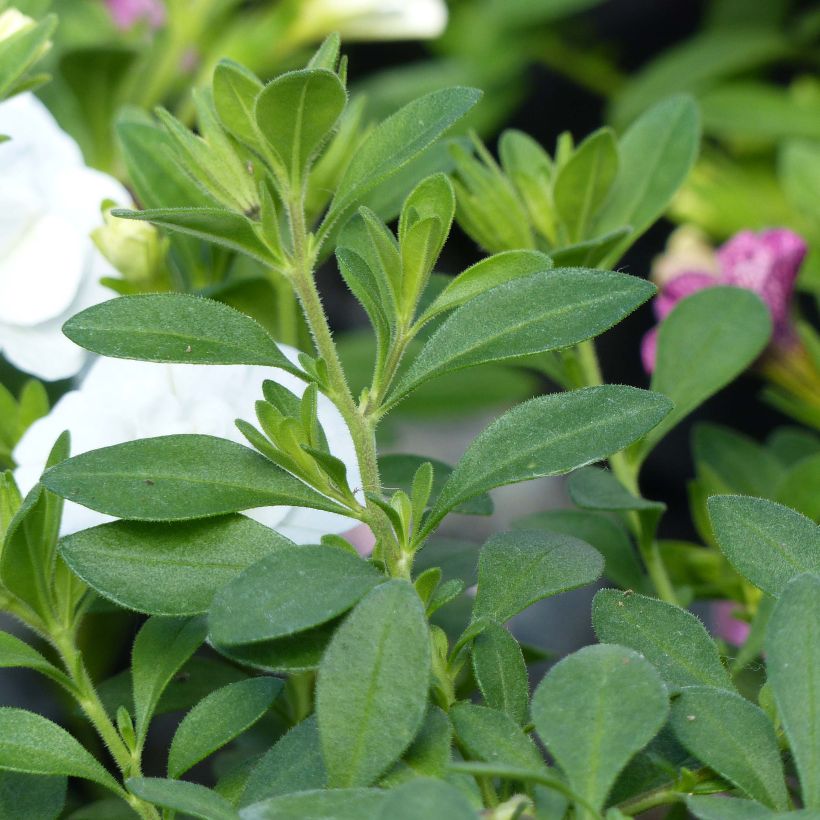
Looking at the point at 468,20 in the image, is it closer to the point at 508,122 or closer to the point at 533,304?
the point at 508,122

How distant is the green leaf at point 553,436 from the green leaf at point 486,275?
0.04 meters

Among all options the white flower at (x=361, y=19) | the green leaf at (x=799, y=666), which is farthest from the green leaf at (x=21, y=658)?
the white flower at (x=361, y=19)

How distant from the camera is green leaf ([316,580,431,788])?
11.5 inches

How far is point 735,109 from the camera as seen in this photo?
1.08 metres

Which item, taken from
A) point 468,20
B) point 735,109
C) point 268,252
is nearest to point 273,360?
point 268,252

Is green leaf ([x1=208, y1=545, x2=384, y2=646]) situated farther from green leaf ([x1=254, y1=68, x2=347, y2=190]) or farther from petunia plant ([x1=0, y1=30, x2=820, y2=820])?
green leaf ([x1=254, y1=68, x2=347, y2=190])

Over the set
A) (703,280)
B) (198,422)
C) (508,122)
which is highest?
(198,422)

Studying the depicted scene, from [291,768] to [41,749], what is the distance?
77mm

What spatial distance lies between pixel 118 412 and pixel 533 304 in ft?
0.55

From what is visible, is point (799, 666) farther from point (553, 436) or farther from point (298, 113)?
point (298, 113)

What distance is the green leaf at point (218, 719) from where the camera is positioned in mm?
353

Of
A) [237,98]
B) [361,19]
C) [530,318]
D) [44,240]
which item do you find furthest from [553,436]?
[361,19]

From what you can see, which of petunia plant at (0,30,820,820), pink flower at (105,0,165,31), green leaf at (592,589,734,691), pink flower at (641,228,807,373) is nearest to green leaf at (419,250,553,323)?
petunia plant at (0,30,820,820)

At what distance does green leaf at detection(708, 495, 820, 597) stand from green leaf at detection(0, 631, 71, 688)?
0.21 meters
